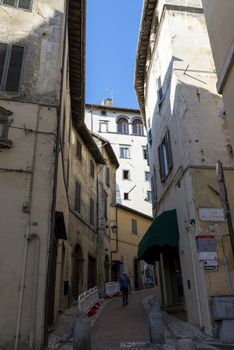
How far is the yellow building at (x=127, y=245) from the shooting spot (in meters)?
25.8

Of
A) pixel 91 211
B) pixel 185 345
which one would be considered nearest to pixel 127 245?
pixel 91 211

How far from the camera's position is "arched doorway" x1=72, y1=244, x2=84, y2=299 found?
52.7ft

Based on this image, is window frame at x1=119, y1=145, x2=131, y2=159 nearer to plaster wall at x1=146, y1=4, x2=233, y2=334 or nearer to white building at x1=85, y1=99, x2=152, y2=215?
white building at x1=85, y1=99, x2=152, y2=215

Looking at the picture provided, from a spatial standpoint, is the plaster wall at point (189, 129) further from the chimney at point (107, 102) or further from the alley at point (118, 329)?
the chimney at point (107, 102)

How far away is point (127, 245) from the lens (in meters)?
27.5

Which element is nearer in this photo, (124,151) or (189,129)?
(189,129)

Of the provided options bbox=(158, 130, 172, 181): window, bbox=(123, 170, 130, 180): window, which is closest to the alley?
bbox=(158, 130, 172, 181): window

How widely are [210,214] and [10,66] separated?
22.9 feet

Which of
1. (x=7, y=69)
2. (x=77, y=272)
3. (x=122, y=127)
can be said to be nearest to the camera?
(x=7, y=69)

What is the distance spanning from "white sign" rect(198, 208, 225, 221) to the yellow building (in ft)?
54.4

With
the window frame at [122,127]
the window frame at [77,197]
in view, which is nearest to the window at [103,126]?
the window frame at [122,127]

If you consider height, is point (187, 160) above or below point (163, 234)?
above

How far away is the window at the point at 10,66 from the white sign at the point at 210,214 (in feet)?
19.8

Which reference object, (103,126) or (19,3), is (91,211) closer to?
Result: (19,3)
